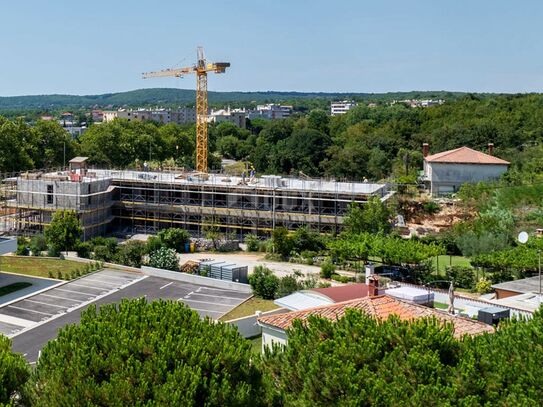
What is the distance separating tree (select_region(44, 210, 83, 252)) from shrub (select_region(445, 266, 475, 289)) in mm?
20421

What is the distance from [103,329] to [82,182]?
1249 inches

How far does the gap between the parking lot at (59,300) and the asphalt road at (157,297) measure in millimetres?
577

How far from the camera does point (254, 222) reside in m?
45.0

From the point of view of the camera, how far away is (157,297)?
29844mm

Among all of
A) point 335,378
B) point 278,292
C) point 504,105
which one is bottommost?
point 278,292

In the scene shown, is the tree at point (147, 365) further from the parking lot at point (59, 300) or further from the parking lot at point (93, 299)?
the parking lot at point (59, 300)

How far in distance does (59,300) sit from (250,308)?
26.9 feet

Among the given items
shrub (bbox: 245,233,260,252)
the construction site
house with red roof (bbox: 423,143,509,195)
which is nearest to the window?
the construction site

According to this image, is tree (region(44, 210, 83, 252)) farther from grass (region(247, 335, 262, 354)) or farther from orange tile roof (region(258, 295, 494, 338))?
orange tile roof (region(258, 295, 494, 338))

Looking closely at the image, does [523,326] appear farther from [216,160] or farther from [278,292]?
[216,160]

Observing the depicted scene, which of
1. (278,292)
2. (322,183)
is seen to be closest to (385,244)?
(278,292)

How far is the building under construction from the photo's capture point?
43469 mm

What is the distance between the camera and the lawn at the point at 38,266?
33.1m

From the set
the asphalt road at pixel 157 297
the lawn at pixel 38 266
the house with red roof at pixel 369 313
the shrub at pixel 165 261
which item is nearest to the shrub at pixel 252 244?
the shrub at pixel 165 261
